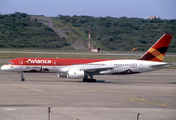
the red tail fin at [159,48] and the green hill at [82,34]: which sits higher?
the green hill at [82,34]

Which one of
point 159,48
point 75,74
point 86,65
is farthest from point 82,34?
point 75,74

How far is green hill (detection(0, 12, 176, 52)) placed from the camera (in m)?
130

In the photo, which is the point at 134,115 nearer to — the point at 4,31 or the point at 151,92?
the point at 151,92

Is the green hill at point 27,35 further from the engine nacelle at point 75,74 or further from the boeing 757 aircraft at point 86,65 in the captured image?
the engine nacelle at point 75,74

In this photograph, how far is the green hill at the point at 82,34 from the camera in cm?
13038

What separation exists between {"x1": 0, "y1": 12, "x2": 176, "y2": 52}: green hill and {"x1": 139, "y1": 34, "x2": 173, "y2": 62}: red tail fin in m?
86.2

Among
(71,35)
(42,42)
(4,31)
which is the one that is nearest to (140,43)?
(71,35)

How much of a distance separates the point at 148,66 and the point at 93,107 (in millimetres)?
22187

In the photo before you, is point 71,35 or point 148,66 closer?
point 148,66

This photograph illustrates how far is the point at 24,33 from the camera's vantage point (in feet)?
473

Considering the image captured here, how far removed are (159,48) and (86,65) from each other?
12420 millimetres

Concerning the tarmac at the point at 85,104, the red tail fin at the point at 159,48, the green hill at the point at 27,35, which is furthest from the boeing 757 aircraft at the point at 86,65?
the green hill at the point at 27,35

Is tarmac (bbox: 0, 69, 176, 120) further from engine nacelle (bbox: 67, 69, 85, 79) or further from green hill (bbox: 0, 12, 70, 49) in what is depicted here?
green hill (bbox: 0, 12, 70, 49)

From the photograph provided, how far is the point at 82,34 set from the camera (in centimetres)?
15700
